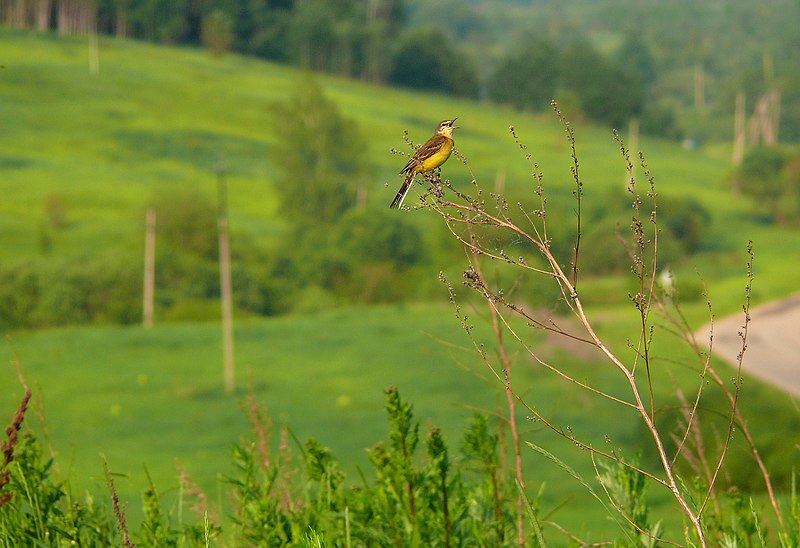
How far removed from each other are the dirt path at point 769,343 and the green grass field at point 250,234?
191cm

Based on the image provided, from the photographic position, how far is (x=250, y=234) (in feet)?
246

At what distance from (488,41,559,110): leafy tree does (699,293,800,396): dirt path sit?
2901 inches

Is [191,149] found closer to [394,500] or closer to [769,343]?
[769,343]

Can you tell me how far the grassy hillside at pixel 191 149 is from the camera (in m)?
71.8

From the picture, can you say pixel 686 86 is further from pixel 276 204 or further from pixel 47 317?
pixel 47 317

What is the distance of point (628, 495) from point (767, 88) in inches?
6079

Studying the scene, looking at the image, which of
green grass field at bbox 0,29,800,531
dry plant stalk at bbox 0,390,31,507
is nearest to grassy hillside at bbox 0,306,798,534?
green grass field at bbox 0,29,800,531

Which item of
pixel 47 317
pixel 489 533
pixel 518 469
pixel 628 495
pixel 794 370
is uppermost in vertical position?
pixel 518 469

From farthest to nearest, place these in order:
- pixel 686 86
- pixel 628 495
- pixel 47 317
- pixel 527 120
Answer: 1. pixel 686 86
2. pixel 527 120
3. pixel 47 317
4. pixel 628 495

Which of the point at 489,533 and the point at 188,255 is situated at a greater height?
the point at 489,533

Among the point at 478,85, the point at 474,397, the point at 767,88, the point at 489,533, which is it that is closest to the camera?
the point at 489,533

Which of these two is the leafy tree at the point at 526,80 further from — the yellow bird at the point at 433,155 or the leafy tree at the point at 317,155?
the yellow bird at the point at 433,155

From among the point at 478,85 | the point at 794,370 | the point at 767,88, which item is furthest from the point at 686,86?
the point at 794,370

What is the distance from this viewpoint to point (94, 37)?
11056cm
